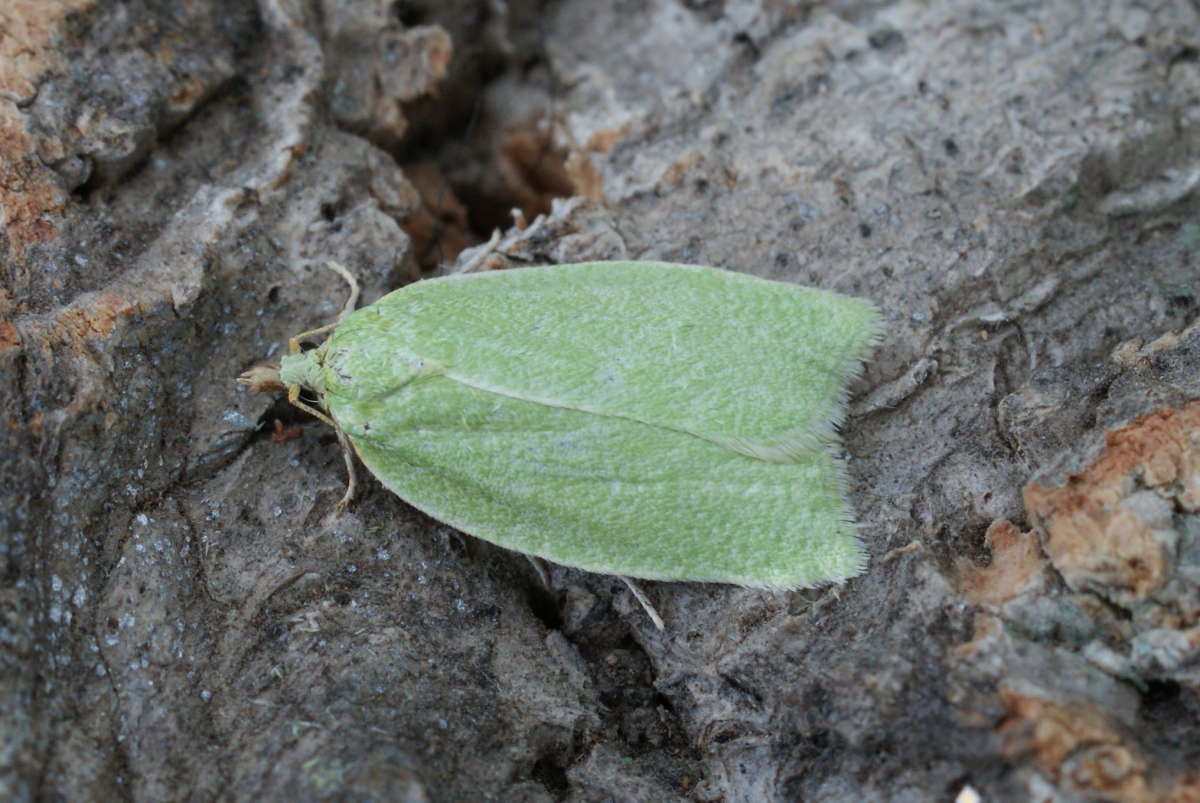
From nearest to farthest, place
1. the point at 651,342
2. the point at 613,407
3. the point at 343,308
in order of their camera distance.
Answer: the point at 613,407 → the point at 651,342 → the point at 343,308

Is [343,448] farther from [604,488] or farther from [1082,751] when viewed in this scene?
[1082,751]

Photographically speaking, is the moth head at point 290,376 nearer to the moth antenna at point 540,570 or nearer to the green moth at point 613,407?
the green moth at point 613,407

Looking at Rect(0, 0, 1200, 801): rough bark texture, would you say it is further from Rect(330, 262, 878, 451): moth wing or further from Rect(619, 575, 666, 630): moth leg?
Rect(330, 262, 878, 451): moth wing

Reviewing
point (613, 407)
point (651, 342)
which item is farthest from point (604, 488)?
point (651, 342)

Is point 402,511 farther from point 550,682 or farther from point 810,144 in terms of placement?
point 810,144

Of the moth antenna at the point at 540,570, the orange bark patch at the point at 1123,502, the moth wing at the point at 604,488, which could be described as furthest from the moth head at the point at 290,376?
the orange bark patch at the point at 1123,502

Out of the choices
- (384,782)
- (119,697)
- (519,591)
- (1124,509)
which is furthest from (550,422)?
(1124,509)

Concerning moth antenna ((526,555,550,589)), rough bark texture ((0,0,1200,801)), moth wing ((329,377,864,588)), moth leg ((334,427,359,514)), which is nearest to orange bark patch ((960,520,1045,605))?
rough bark texture ((0,0,1200,801))
